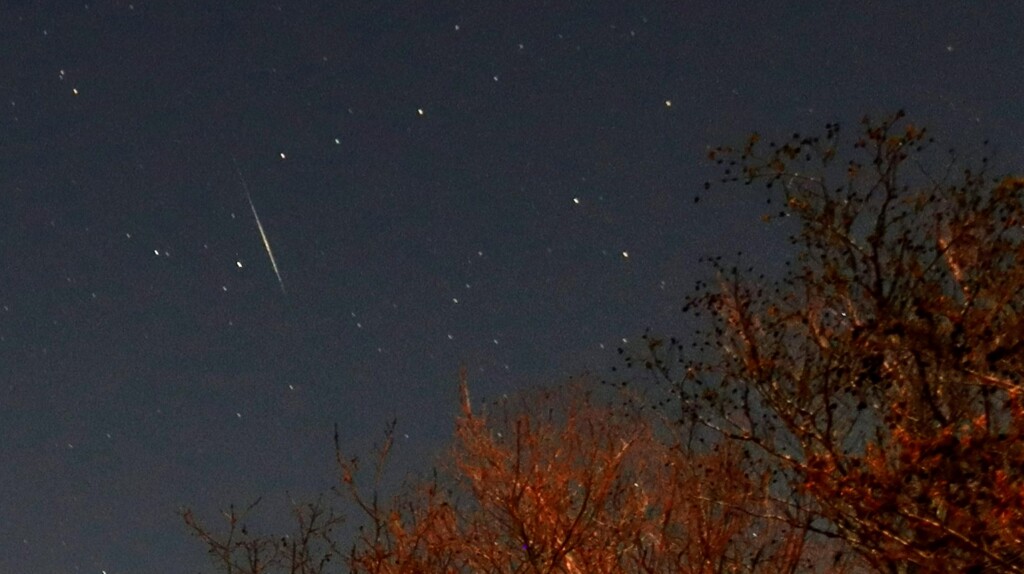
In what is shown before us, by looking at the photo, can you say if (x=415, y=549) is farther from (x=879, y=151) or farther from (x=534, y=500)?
(x=879, y=151)

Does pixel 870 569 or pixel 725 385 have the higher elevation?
pixel 725 385

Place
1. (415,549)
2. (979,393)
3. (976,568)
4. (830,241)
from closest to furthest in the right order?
(976,568) < (979,393) < (830,241) < (415,549)

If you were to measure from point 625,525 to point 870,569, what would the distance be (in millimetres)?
2862

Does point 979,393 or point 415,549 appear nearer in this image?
point 979,393

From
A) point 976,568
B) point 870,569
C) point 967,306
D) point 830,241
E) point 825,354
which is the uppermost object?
point 830,241

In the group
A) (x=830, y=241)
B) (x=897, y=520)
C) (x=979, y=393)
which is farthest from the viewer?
(x=830, y=241)

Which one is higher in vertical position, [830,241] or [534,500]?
[830,241]

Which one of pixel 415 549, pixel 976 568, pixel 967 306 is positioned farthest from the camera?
pixel 415 549

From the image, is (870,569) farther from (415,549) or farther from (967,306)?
(415,549)

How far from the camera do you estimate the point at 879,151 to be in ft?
34.5

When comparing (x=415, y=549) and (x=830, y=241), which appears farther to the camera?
(x=415, y=549)

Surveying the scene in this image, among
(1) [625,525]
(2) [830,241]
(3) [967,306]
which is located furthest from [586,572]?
(3) [967,306]

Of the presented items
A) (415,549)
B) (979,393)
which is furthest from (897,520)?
(415,549)

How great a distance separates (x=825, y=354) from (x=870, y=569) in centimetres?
216
